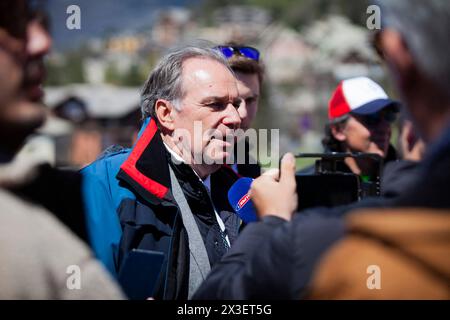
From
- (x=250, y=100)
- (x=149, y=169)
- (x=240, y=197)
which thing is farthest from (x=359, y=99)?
(x=149, y=169)

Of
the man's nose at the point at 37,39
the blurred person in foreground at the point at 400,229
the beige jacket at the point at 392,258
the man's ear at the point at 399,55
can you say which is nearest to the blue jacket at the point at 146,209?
the man's nose at the point at 37,39

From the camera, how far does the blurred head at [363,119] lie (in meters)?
4.33

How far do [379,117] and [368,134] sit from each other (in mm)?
125

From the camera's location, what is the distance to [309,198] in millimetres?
2076

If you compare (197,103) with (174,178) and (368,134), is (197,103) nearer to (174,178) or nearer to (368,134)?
(174,178)

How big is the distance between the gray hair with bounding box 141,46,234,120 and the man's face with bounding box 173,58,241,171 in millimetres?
33

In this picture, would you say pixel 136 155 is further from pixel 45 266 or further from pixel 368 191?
pixel 45 266

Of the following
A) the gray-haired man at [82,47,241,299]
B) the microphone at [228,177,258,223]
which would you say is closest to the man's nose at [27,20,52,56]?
the gray-haired man at [82,47,241,299]

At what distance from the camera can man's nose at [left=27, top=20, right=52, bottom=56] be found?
5.52ft

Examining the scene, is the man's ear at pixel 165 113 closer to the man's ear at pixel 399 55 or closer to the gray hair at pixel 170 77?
the gray hair at pixel 170 77

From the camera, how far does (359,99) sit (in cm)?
439

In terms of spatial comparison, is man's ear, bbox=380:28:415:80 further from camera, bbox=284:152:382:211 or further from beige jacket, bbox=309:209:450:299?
camera, bbox=284:152:382:211
